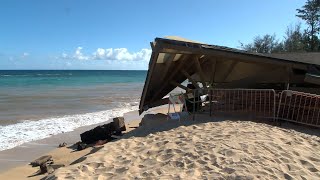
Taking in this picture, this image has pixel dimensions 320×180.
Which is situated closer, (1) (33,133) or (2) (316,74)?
(2) (316,74)

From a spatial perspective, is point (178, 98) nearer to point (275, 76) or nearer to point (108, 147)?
point (275, 76)

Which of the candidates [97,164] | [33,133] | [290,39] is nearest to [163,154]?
[97,164]

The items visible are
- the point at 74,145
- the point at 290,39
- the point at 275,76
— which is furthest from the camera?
the point at 290,39

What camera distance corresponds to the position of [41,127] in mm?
16109

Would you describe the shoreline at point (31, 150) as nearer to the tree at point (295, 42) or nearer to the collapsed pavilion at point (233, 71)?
the collapsed pavilion at point (233, 71)

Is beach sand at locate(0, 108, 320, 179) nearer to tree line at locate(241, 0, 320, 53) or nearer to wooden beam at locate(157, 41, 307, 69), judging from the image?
wooden beam at locate(157, 41, 307, 69)

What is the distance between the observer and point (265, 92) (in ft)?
38.1

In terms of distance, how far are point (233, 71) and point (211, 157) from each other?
914cm

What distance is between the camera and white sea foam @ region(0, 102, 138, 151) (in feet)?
44.8

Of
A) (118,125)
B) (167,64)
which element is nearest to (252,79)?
(167,64)

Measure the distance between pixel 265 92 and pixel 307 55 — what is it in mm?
2712

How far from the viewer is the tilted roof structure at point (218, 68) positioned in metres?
11.6

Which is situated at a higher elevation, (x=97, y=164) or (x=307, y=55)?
(x=307, y=55)

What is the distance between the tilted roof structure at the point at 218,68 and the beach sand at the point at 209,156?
7.82 feet
